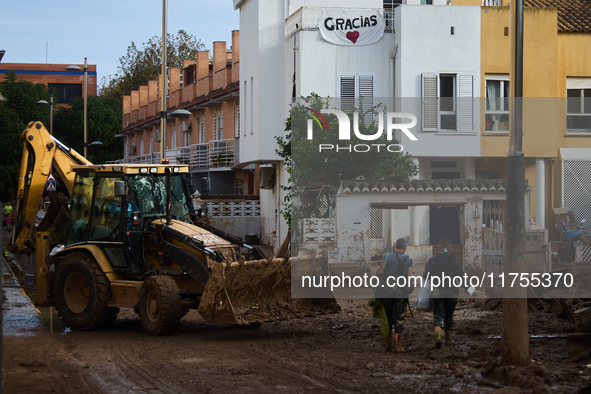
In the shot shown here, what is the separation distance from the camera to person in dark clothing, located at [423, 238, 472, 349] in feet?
33.3

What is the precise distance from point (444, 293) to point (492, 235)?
762 cm

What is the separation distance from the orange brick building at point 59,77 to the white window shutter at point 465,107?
5745 cm

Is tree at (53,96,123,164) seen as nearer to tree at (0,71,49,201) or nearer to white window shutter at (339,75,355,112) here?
tree at (0,71,49,201)

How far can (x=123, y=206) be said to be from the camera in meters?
12.2

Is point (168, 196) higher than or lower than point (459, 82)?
lower

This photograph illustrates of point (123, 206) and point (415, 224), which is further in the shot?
point (415, 224)

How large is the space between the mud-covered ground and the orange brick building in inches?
2586

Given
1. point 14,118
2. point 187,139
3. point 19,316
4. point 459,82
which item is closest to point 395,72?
point 459,82

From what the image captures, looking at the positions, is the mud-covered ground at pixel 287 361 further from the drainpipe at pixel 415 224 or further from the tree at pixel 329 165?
the drainpipe at pixel 415 224

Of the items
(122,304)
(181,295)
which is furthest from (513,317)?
(122,304)

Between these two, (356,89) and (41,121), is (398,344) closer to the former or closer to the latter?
(356,89)

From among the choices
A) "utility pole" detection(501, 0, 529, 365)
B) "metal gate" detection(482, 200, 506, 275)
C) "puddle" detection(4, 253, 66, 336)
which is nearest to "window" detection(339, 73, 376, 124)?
"metal gate" detection(482, 200, 506, 275)

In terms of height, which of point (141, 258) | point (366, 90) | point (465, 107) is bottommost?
point (141, 258)

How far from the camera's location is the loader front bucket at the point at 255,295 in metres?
10.6
